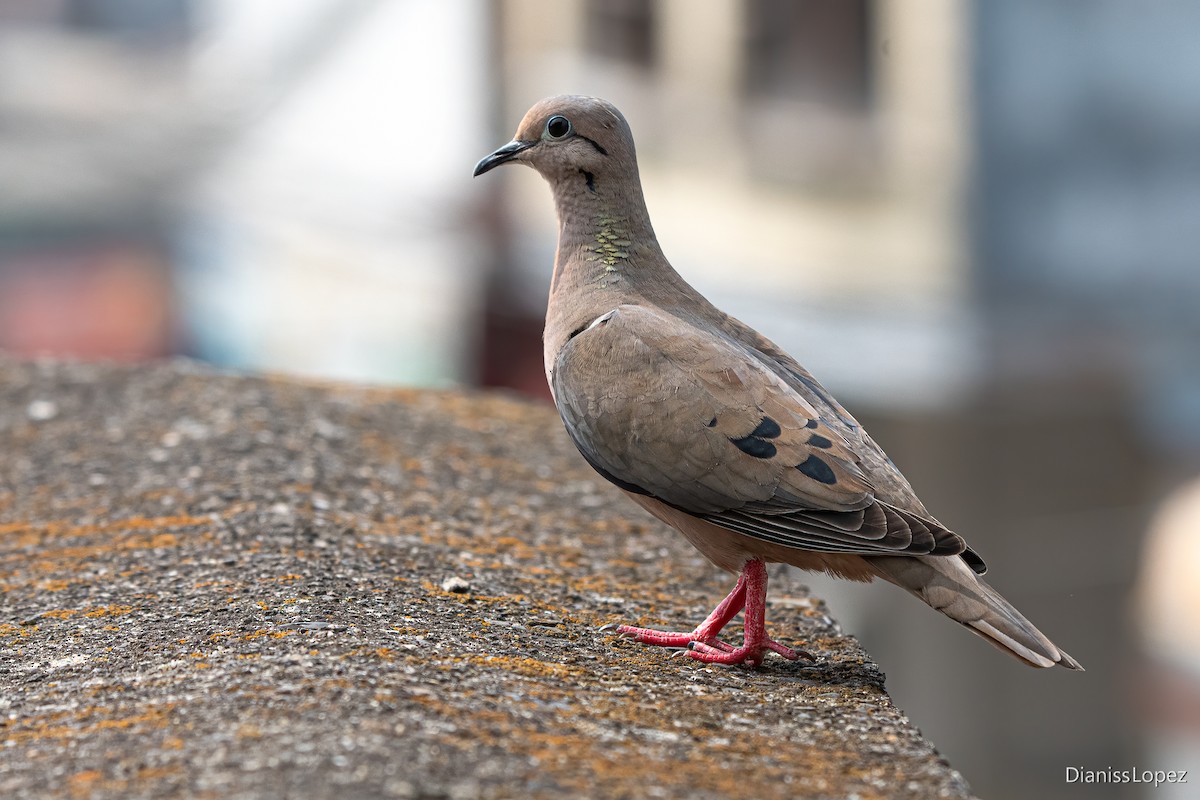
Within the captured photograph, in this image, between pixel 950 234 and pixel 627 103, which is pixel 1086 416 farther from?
pixel 627 103

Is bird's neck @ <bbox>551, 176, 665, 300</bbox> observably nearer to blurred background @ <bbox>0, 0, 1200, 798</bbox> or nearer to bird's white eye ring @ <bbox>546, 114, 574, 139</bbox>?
bird's white eye ring @ <bbox>546, 114, 574, 139</bbox>

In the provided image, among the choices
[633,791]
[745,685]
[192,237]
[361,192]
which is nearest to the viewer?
[633,791]

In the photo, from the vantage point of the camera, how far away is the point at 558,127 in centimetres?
419

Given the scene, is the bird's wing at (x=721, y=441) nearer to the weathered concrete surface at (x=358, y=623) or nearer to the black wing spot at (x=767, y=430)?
the black wing spot at (x=767, y=430)

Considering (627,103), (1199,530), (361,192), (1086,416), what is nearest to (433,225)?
(361,192)

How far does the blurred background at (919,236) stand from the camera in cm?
1296

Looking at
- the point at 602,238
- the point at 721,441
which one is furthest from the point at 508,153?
the point at 721,441

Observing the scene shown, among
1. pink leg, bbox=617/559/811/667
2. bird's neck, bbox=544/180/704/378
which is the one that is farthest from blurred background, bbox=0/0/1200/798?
pink leg, bbox=617/559/811/667

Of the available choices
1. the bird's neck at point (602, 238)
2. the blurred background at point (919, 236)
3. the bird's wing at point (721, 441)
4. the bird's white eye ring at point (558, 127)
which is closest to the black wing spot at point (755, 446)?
the bird's wing at point (721, 441)

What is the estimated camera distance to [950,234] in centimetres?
1459

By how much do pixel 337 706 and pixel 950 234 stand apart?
41.4 ft

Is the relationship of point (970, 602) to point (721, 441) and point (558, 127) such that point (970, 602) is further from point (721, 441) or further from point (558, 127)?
point (558, 127)

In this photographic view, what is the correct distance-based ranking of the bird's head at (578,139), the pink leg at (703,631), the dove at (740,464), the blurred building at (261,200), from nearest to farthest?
1. the dove at (740,464)
2. the pink leg at (703,631)
3. the bird's head at (578,139)
4. the blurred building at (261,200)

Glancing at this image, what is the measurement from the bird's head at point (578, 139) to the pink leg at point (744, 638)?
3.88ft
